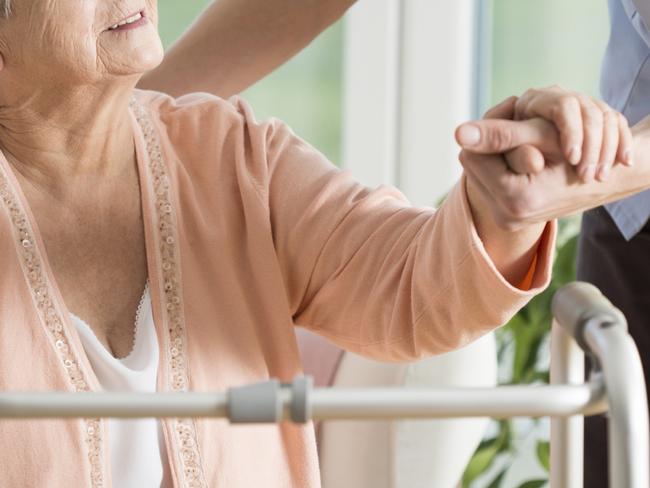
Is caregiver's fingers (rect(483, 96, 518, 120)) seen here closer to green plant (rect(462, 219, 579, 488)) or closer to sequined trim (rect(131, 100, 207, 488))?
sequined trim (rect(131, 100, 207, 488))

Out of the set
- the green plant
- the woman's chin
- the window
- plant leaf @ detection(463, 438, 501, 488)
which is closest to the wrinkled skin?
the woman's chin

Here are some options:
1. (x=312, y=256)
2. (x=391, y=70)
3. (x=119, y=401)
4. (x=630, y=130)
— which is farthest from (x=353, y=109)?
(x=119, y=401)

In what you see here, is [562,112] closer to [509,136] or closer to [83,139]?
[509,136]

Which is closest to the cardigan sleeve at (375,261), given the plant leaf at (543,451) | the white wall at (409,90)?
the plant leaf at (543,451)

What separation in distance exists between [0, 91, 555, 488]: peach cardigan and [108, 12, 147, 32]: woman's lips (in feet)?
0.54

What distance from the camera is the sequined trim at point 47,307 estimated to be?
1.41m

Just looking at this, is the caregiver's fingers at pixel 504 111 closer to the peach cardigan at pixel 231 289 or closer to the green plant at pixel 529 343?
the peach cardigan at pixel 231 289

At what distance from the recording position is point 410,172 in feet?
11.6

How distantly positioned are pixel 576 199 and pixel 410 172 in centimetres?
243

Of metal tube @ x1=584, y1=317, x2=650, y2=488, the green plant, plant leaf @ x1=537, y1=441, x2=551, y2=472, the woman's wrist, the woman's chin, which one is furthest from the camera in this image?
plant leaf @ x1=537, y1=441, x2=551, y2=472

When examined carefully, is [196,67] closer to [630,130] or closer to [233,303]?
[233,303]

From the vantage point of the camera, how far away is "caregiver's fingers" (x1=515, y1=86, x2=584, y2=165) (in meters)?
1.08

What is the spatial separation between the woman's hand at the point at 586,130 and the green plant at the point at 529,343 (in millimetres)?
1500

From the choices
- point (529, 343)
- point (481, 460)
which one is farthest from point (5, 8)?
point (481, 460)
